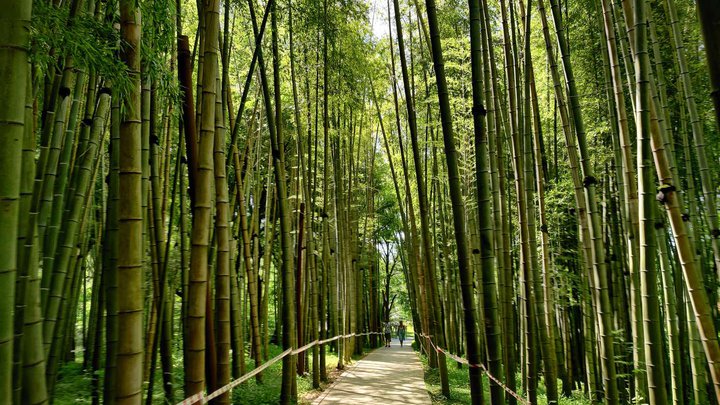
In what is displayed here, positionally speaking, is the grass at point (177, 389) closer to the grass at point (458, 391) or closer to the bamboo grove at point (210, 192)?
the bamboo grove at point (210, 192)

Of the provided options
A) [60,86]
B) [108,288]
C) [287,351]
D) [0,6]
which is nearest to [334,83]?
[287,351]

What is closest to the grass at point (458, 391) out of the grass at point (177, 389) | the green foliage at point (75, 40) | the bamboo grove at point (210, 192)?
the bamboo grove at point (210, 192)

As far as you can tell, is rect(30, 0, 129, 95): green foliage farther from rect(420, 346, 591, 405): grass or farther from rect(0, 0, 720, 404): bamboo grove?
rect(420, 346, 591, 405): grass

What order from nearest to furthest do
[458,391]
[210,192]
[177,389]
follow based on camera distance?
[210,192], [177,389], [458,391]

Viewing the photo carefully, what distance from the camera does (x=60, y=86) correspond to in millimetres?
1909

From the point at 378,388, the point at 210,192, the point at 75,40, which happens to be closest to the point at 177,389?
the point at 378,388

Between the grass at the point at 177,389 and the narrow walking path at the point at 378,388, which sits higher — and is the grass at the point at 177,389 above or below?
above

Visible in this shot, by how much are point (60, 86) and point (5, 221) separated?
1.24 metres

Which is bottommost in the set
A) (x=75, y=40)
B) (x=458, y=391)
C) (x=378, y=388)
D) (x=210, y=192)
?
(x=458, y=391)

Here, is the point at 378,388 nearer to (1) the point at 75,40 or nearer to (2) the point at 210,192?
(2) the point at 210,192

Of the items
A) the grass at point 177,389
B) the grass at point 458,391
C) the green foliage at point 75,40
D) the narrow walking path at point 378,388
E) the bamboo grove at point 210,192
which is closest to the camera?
the bamboo grove at point 210,192

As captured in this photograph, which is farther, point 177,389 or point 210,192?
point 177,389

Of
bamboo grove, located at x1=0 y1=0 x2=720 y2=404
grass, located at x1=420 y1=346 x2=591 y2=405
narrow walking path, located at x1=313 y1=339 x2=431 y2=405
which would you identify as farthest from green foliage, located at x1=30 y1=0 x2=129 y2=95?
grass, located at x1=420 y1=346 x2=591 y2=405

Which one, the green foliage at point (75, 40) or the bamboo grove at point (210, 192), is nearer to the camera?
the bamboo grove at point (210, 192)
